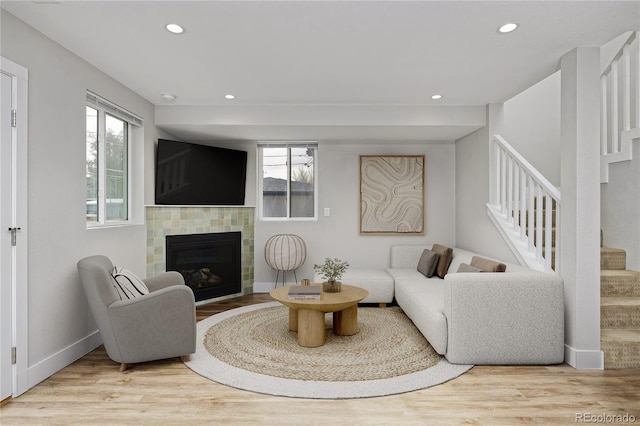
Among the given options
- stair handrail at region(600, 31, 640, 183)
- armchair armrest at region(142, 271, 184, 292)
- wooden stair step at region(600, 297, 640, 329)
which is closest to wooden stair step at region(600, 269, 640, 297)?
wooden stair step at region(600, 297, 640, 329)

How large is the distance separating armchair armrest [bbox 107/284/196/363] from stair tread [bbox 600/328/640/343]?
3205mm

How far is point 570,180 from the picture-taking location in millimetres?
2717

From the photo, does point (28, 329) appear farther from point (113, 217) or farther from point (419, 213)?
point (419, 213)

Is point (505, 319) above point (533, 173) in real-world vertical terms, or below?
below

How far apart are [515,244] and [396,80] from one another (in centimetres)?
197

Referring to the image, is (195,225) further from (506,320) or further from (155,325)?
(506,320)

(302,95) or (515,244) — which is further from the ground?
(302,95)

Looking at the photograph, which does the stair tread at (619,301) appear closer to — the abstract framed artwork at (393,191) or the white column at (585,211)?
the white column at (585,211)

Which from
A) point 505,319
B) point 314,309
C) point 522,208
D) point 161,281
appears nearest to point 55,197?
point 161,281

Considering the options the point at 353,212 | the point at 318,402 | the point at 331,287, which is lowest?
the point at 318,402

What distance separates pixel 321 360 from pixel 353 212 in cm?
268

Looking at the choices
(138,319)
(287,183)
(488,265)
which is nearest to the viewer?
(138,319)

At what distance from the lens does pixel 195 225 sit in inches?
175

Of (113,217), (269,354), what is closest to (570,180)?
(269,354)
